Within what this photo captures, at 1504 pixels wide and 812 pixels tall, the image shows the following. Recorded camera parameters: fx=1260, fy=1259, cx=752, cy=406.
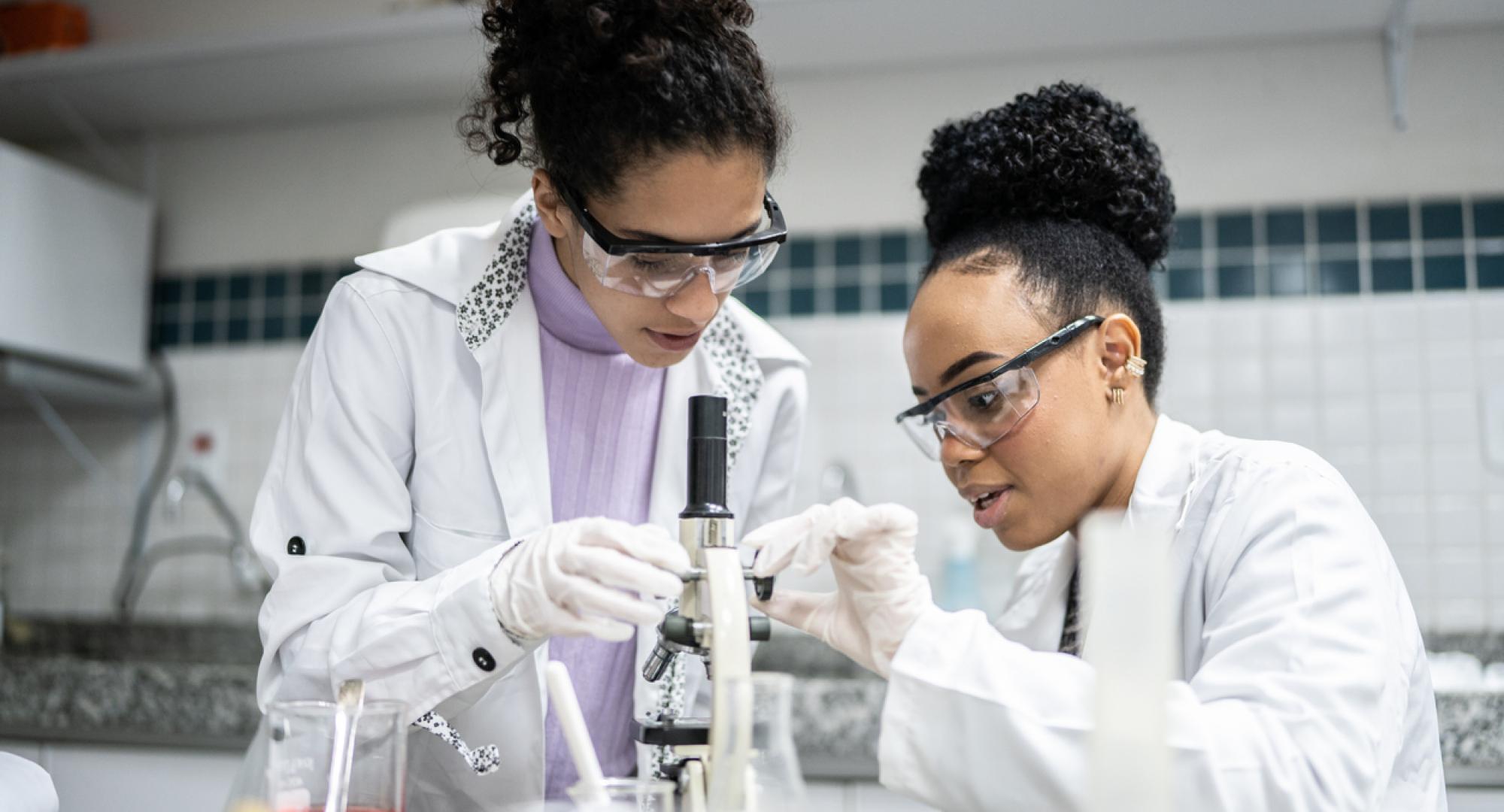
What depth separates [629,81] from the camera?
1.26m

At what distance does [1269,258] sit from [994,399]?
2.05 m

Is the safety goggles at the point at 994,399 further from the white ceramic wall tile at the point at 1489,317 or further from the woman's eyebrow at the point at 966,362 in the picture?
the white ceramic wall tile at the point at 1489,317

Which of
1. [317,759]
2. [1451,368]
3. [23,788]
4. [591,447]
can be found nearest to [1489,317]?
[1451,368]

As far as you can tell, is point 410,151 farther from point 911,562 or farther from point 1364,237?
point 911,562

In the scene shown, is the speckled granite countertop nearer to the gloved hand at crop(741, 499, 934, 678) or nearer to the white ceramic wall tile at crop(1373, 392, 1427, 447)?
the white ceramic wall tile at crop(1373, 392, 1427, 447)

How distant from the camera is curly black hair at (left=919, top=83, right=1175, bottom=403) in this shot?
1.47 m

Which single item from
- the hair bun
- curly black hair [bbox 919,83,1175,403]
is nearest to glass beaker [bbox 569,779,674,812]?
curly black hair [bbox 919,83,1175,403]

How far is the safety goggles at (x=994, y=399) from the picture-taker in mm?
1400

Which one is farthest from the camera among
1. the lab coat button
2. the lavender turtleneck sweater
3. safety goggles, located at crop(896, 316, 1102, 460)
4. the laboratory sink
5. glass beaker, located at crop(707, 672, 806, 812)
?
the laboratory sink

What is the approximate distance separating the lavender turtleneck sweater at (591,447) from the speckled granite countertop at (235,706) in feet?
2.72

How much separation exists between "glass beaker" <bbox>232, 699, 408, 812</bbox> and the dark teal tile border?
242 cm

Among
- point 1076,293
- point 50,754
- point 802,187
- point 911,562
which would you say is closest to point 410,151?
point 802,187

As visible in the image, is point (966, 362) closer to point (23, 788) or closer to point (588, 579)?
point (588, 579)

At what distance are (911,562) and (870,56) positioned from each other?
2.49 meters
